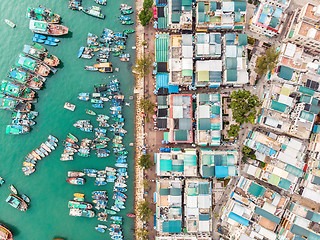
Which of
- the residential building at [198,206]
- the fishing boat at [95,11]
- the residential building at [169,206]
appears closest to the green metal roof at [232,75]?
the residential building at [198,206]

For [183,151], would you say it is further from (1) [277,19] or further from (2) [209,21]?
(1) [277,19]

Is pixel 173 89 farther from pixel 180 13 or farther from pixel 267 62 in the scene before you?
pixel 267 62

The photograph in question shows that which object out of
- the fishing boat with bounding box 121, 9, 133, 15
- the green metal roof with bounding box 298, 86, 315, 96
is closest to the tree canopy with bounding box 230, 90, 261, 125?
the green metal roof with bounding box 298, 86, 315, 96

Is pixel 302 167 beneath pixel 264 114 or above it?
beneath

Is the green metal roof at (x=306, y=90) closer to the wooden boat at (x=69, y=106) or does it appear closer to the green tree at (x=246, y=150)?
the green tree at (x=246, y=150)

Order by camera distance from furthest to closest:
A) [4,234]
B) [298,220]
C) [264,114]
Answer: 1. [4,234]
2. [264,114]
3. [298,220]

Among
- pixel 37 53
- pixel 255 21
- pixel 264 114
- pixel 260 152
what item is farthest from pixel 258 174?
pixel 37 53
